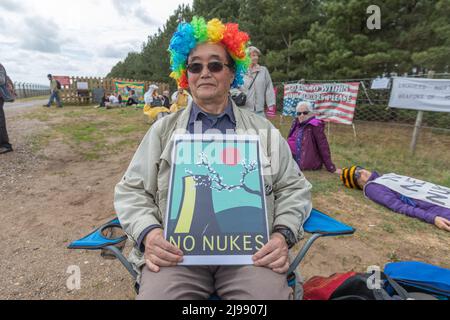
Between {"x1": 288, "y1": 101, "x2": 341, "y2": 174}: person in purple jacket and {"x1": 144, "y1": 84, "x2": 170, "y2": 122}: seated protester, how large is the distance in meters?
5.89

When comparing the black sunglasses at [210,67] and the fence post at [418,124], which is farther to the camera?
the fence post at [418,124]

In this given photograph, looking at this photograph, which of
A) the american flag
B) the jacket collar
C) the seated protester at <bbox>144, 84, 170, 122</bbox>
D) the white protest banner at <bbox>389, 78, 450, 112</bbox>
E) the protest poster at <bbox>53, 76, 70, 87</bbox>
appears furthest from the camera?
the protest poster at <bbox>53, 76, 70, 87</bbox>

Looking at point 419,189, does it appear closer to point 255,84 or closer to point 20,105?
point 255,84

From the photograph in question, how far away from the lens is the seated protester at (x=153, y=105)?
9.90 m

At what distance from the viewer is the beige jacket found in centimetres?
150

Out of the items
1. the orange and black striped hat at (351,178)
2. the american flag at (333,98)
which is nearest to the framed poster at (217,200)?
the orange and black striped hat at (351,178)

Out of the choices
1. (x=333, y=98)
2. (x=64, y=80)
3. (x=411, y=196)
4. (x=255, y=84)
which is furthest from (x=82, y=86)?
(x=411, y=196)

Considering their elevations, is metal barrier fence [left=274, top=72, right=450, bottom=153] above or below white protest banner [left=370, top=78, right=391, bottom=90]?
below

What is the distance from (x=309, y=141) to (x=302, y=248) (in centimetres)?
378

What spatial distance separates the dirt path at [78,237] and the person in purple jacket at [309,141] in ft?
1.39

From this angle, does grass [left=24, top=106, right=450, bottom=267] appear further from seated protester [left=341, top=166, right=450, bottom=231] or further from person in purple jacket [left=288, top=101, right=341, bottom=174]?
person in purple jacket [left=288, top=101, right=341, bottom=174]

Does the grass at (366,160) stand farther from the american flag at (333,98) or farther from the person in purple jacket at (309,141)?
the american flag at (333,98)

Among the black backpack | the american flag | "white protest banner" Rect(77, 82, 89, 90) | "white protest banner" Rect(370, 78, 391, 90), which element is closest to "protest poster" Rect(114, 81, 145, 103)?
"white protest banner" Rect(77, 82, 89, 90)

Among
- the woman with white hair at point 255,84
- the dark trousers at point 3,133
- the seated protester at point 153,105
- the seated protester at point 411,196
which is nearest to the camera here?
the seated protester at point 411,196
